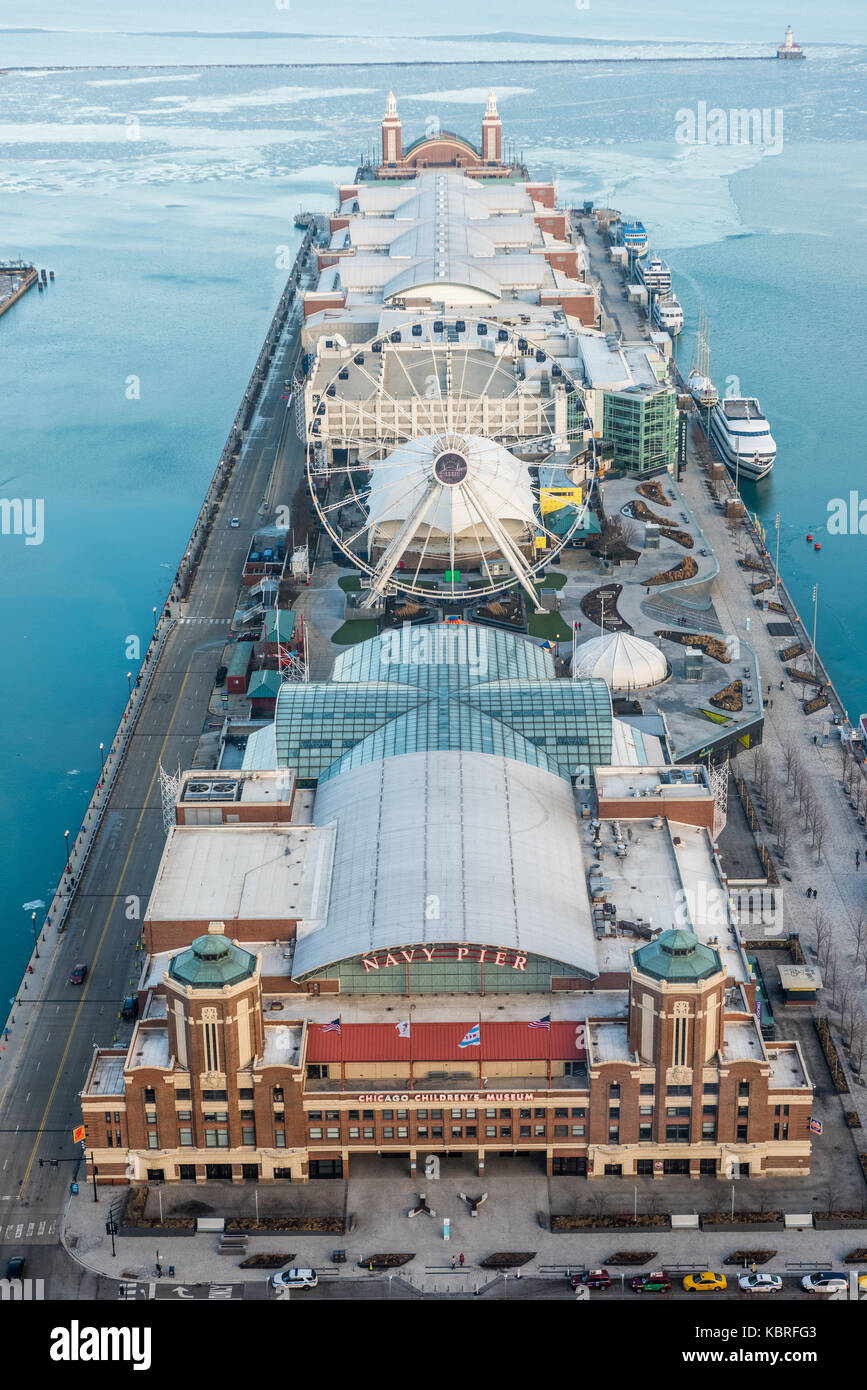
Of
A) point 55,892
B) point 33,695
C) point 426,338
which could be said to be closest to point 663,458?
point 426,338

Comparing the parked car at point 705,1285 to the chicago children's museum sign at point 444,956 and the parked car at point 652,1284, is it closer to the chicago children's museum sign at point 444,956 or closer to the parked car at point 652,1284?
the parked car at point 652,1284

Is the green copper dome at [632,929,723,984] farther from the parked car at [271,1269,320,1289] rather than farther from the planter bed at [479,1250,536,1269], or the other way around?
the parked car at [271,1269,320,1289]

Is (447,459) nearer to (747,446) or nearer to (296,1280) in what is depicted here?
(747,446)

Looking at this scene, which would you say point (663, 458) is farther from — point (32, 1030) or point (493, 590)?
point (32, 1030)

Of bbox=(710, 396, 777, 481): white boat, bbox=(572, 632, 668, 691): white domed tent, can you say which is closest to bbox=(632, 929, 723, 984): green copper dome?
bbox=(572, 632, 668, 691): white domed tent

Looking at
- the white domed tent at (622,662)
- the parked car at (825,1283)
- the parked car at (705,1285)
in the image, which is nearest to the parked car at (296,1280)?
the parked car at (705,1285)
